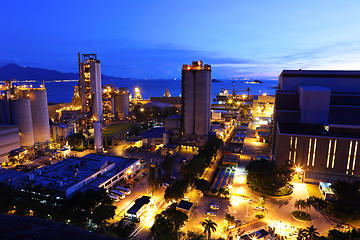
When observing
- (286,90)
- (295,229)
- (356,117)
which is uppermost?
(286,90)

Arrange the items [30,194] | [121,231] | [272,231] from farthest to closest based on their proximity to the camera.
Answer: [30,194] → [272,231] → [121,231]

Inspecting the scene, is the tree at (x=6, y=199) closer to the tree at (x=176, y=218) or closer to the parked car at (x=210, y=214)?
the tree at (x=176, y=218)

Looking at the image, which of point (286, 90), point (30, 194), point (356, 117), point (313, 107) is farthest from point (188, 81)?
point (30, 194)

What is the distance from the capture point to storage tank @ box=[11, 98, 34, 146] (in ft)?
115

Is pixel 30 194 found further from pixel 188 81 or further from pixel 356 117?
pixel 356 117

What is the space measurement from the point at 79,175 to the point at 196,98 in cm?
2231

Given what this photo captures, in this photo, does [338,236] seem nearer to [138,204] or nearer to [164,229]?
[164,229]

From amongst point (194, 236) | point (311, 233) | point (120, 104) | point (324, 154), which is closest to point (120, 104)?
point (120, 104)

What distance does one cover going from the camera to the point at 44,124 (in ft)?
128

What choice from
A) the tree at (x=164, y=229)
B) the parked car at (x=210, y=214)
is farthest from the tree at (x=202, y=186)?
the tree at (x=164, y=229)

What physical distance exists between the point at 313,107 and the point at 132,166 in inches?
1019

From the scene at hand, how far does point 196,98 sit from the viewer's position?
3997cm

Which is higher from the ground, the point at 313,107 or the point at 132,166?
the point at 313,107

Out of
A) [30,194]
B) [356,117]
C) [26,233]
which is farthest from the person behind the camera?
[356,117]
